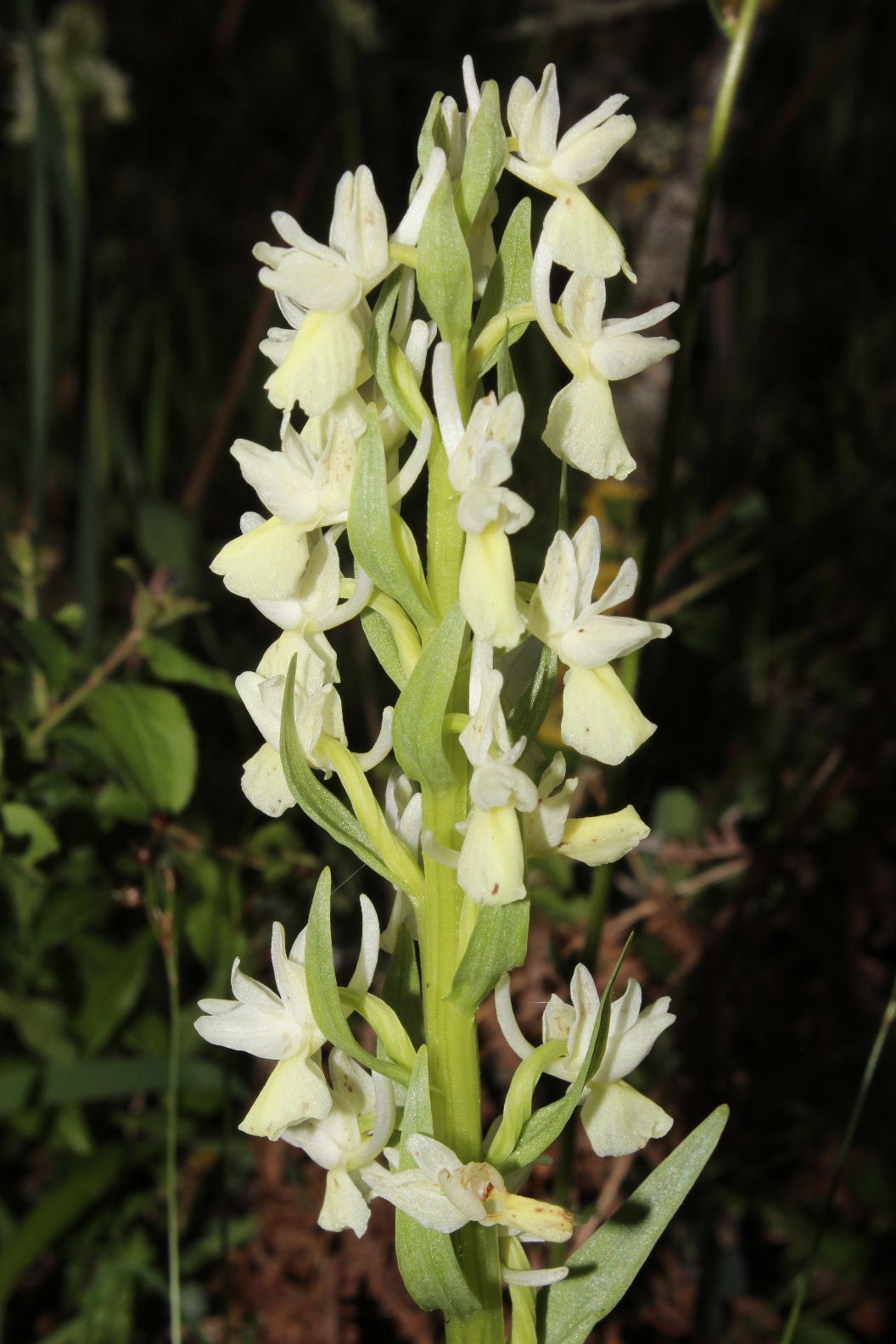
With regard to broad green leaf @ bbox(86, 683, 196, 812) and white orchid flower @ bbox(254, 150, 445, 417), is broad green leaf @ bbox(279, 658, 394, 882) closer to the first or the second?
white orchid flower @ bbox(254, 150, 445, 417)

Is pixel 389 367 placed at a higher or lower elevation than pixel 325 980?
higher

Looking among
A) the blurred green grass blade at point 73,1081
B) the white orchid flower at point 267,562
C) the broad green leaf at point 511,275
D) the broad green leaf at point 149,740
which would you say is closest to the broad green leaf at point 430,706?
the white orchid flower at point 267,562

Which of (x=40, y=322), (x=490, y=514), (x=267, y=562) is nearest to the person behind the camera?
(x=490, y=514)

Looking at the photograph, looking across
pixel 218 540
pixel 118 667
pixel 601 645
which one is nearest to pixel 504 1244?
pixel 601 645

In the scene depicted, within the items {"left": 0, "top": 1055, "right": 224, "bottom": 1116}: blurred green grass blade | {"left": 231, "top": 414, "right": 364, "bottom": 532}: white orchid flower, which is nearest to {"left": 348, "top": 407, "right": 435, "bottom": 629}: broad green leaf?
{"left": 231, "top": 414, "right": 364, "bottom": 532}: white orchid flower

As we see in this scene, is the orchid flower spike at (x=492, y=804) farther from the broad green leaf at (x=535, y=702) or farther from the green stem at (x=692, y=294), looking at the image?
the green stem at (x=692, y=294)

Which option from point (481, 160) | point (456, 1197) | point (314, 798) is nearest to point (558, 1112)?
point (456, 1197)

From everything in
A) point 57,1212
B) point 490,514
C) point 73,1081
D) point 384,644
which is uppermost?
point 490,514

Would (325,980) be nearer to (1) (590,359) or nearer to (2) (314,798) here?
(2) (314,798)
